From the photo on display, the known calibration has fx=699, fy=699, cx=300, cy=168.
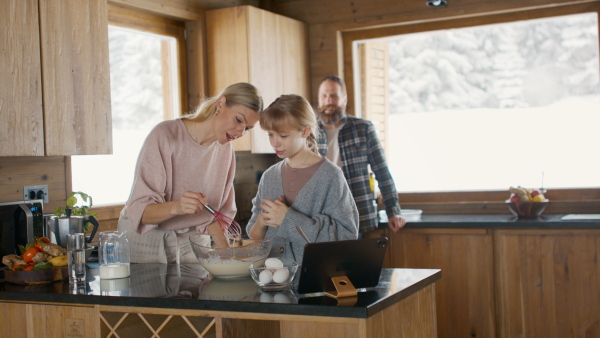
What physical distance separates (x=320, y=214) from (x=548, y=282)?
182 cm

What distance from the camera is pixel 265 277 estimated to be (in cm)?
197

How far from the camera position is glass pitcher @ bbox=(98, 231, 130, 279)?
2273 millimetres

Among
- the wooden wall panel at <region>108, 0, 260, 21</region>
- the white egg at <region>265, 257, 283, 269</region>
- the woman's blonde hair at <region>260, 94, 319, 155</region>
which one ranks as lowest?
the white egg at <region>265, 257, 283, 269</region>

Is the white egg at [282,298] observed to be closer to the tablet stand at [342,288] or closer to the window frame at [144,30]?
the tablet stand at [342,288]

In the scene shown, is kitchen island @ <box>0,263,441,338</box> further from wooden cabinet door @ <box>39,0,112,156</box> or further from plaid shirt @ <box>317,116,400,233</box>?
plaid shirt @ <box>317,116,400,233</box>

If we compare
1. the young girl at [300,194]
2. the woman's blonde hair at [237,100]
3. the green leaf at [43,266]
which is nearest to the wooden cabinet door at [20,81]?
the green leaf at [43,266]

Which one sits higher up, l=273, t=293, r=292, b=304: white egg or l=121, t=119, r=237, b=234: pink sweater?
l=121, t=119, r=237, b=234: pink sweater

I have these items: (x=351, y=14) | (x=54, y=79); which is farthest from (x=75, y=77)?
(x=351, y=14)

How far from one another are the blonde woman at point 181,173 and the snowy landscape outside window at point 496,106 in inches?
86.9

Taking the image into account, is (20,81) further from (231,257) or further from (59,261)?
(231,257)

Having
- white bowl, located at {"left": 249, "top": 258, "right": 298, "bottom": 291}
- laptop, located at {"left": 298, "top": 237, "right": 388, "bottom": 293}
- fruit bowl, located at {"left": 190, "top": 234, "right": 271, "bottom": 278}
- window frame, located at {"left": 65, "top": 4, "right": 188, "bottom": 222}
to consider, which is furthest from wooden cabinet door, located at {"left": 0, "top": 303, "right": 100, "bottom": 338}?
window frame, located at {"left": 65, "top": 4, "right": 188, "bottom": 222}

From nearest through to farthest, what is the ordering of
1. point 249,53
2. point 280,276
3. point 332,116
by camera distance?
point 280,276
point 332,116
point 249,53

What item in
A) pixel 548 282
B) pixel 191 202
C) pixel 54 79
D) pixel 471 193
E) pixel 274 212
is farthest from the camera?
pixel 471 193

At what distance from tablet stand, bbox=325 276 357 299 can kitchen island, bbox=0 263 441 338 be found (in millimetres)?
25
